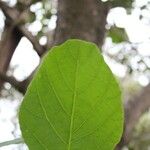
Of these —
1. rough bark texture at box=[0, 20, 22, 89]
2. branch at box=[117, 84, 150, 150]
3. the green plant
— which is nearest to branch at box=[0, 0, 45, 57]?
rough bark texture at box=[0, 20, 22, 89]

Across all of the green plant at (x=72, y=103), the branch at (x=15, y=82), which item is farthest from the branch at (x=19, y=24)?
the green plant at (x=72, y=103)

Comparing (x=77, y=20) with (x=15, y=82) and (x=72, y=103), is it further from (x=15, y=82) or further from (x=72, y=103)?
(x=72, y=103)

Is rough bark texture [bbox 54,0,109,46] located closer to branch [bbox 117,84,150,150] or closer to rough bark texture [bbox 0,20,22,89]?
rough bark texture [bbox 0,20,22,89]

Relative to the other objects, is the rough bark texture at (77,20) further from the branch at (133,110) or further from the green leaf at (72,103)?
the green leaf at (72,103)

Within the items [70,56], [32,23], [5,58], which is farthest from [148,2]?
[70,56]

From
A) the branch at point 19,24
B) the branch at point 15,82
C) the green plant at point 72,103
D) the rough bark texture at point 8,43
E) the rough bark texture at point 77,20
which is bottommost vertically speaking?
the branch at point 15,82
